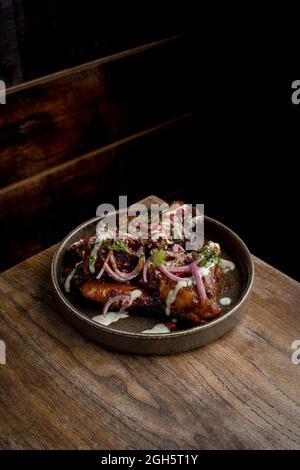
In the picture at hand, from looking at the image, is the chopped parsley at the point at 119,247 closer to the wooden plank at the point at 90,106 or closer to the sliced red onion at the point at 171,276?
the sliced red onion at the point at 171,276

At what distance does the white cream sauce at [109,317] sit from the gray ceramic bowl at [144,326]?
16 millimetres

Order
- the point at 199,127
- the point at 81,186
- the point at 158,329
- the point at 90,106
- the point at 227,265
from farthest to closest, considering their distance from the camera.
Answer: the point at 199,127 → the point at 81,186 → the point at 90,106 → the point at 227,265 → the point at 158,329

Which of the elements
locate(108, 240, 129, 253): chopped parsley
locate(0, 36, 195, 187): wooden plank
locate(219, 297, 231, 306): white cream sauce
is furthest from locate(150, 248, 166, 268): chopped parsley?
locate(0, 36, 195, 187): wooden plank

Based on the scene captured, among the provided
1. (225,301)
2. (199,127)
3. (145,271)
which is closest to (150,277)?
(145,271)

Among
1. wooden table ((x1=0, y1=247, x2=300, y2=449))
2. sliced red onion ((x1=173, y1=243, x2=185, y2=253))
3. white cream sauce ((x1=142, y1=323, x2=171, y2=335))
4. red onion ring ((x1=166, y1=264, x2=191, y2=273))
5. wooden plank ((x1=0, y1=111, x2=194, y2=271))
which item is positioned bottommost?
wooden plank ((x1=0, y1=111, x2=194, y2=271))

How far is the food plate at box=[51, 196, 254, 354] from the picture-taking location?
1.67m

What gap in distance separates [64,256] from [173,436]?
31.4 inches

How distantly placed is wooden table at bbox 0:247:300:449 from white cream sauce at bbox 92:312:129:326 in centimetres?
9

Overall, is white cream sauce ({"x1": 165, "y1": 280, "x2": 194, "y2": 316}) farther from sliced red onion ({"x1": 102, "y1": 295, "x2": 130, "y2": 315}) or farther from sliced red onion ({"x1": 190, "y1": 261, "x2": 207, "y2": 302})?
sliced red onion ({"x1": 102, "y1": 295, "x2": 130, "y2": 315})

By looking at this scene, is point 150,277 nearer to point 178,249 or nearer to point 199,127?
point 178,249

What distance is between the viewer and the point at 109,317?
180 centimetres

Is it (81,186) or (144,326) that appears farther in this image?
(81,186)

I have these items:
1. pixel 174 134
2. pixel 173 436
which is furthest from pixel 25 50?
pixel 173 436
